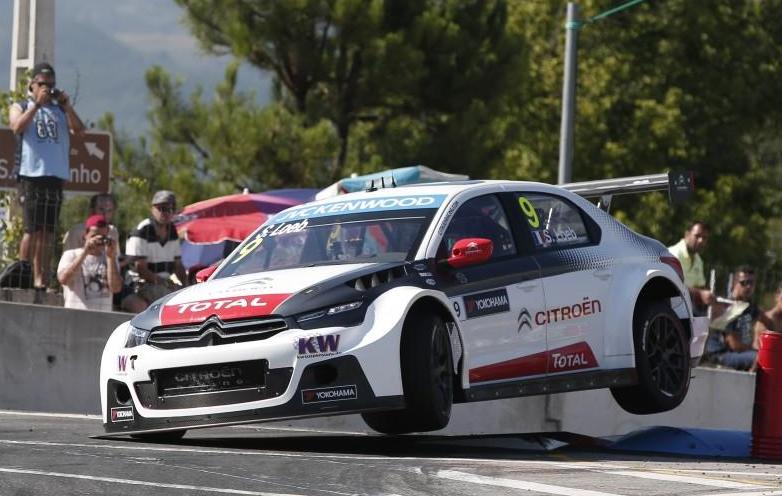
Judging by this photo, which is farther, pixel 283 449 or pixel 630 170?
pixel 630 170

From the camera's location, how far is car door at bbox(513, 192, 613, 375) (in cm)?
1244

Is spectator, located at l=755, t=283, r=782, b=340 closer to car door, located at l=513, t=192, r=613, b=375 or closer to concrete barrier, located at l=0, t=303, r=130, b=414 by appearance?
car door, located at l=513, t=192, r=613, b=375

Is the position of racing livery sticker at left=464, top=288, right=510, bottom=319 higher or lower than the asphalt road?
higher

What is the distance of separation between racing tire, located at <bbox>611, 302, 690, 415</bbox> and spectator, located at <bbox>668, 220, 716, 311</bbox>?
481 centimetres

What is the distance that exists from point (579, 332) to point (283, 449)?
248 cm

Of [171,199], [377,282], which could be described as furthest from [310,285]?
[171,199]

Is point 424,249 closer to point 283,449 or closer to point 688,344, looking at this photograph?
point 283,449

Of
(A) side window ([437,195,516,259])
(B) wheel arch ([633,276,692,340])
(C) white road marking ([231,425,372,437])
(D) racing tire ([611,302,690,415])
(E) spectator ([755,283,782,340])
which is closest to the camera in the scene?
(A) side window ([437,195,516,259])

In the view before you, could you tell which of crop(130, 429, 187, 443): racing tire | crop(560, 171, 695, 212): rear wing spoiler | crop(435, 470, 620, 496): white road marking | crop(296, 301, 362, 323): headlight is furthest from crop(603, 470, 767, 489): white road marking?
crop(560, 171, 695, 212): rear wing spoiler

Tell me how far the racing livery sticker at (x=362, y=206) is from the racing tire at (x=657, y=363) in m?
1.98

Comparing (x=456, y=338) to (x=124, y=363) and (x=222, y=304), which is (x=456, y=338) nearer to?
(x=222, y=304)

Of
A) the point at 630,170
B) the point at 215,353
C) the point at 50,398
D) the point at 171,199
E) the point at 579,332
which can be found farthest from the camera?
the point at 630,170

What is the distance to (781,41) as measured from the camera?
55125mm

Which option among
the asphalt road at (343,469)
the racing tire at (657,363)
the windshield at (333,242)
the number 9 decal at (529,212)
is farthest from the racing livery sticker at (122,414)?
the racing tire at (657,363)
